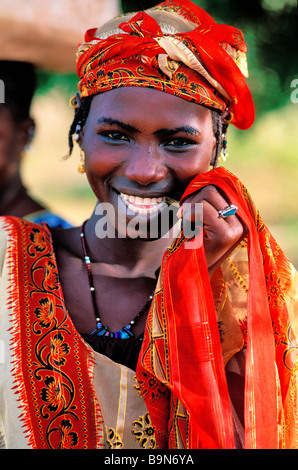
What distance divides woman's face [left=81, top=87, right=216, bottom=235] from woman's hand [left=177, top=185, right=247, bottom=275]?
220mm

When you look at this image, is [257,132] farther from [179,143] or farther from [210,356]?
[210,356]

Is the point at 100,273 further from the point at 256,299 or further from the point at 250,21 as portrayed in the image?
the point at 250,21

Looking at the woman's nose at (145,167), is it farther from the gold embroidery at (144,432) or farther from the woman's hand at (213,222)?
the gold embroidery at (144,432)

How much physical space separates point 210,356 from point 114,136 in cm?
79

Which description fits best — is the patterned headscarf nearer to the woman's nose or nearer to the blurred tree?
the woman's nose

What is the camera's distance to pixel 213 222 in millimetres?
1710

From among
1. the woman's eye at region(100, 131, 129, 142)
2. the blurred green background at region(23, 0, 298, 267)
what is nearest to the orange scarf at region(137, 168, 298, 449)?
the woman's eye at region(100, 131, 129, 142)

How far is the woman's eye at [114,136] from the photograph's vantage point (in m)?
1.98

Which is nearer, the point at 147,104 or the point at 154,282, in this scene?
the point at 147,104

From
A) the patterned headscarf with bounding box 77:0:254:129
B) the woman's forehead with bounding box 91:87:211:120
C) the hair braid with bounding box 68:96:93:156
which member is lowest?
the woman's forehead with bounding box 91:87:211:120

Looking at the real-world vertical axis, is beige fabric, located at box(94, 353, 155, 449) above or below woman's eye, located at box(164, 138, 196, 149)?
below

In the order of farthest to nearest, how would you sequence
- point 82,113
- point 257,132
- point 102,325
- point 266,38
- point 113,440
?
point 257,132 < point 266,38 < point 82,113 < point 102,325 < point 113,440

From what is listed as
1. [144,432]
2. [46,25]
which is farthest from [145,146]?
[46,25]

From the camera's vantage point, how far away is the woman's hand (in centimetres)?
171
